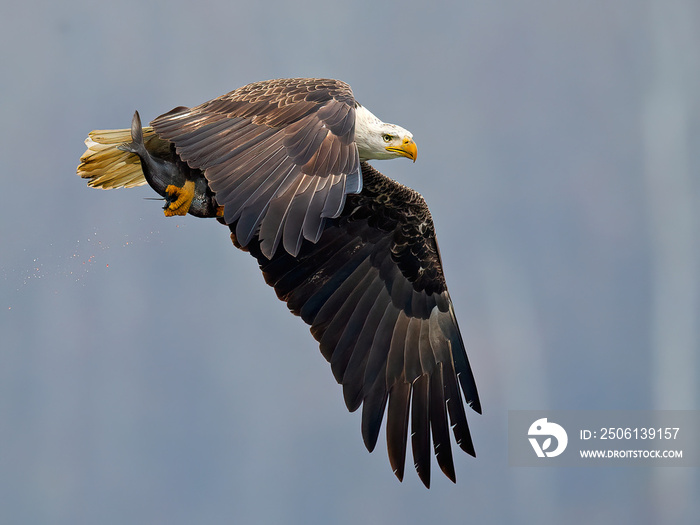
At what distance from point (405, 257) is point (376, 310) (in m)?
0.60

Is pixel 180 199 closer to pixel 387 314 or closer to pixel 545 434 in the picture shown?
pixel 387 314

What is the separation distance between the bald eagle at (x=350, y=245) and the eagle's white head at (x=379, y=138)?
0.01m

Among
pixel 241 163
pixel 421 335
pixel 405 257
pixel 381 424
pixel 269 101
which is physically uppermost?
pixel 269 101

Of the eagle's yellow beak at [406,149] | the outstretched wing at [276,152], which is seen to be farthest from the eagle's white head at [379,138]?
the outstretched wing at [276,152]

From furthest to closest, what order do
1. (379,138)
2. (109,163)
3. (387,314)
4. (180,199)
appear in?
(387,314) → (109,163) → (180,199) → (379,138)

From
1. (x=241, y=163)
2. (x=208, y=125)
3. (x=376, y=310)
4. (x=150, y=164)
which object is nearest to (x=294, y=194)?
(x=241, y=163)

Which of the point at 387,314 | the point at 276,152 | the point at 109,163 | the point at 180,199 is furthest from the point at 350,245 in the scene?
the point at 276,152

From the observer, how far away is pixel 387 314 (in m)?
9.90

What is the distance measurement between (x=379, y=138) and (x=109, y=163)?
8.59ft

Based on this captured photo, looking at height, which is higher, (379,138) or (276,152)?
(379,138)

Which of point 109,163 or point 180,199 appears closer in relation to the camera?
point 180,199

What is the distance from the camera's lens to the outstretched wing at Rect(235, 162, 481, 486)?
9.34 meters

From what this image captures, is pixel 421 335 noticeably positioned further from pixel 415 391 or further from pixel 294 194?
pixel 294 194

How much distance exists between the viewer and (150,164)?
29.2 feet
